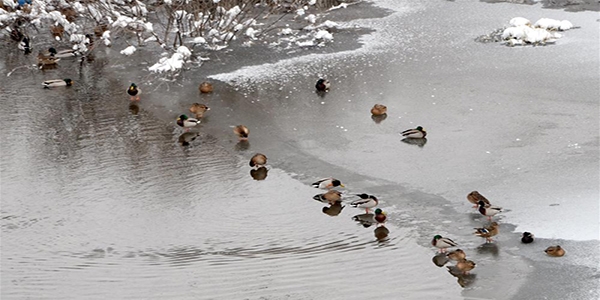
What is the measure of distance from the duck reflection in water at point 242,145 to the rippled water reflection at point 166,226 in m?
0.03

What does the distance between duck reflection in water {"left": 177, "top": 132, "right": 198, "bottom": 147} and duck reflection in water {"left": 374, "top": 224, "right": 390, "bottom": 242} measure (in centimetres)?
391

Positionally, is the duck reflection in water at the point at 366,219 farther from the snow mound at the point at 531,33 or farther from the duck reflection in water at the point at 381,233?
the snow mound at the point at 531,33

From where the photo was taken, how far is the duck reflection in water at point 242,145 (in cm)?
1282

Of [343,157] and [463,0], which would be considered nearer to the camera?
[343,157]

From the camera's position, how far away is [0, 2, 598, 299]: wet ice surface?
9.07 metres

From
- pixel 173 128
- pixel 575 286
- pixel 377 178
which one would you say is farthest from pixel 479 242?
pixel 173 128

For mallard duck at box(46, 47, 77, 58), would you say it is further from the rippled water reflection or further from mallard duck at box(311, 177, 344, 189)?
mallard duck at box(311, 177, 344, 189)

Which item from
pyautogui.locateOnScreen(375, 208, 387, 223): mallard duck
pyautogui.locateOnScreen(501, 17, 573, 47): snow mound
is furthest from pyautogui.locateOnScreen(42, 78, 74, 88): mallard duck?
pyautogui.locateOnScreen(501, 17, 573, 47): snow mound

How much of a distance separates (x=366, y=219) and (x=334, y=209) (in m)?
0.51

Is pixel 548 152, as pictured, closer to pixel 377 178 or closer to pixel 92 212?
pixel 377 178

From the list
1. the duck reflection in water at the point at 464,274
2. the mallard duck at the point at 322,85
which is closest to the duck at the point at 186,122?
the mallard duck at the point at 322,85

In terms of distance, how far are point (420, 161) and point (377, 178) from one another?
0.83 meters

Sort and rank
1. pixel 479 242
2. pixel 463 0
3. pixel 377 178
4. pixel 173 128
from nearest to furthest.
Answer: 1. pixel 479 242
2. pixel 377 178
3. pixel 173 128
4. pixel 463 0

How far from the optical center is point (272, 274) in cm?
907
